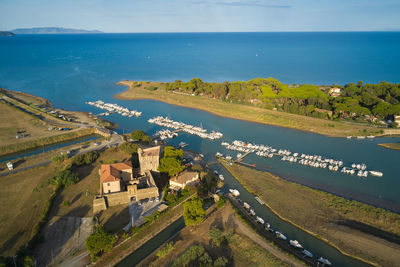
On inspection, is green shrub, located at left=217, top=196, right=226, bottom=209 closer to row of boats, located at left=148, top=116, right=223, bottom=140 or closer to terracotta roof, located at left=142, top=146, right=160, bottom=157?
terracotta roof, located at left=142, top=146, right=160, bottom=157

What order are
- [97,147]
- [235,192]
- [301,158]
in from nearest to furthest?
[235,192] < [301,158] < [97,147]

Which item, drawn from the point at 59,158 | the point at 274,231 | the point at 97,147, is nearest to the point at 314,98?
the point at 274,231

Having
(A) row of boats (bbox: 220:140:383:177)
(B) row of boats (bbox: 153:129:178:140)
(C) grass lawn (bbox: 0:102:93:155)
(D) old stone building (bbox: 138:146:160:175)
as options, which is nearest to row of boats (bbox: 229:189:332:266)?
(D) old stone building (bbox: 138:146:160:175)

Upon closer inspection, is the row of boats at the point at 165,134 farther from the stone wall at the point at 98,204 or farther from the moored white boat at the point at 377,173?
the moored white boat at the point at 377,173

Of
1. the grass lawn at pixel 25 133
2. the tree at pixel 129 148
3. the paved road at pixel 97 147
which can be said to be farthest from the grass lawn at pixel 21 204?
the grass lawn at pixel 25 133

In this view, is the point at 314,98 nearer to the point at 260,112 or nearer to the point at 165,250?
the point at 260,112
